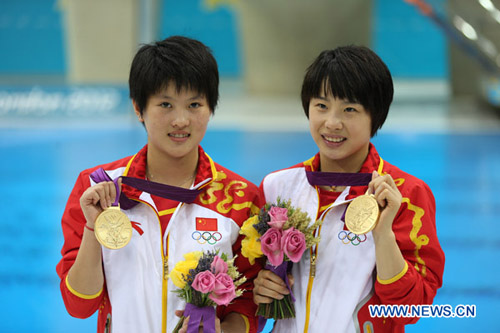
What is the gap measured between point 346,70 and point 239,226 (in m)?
0.74

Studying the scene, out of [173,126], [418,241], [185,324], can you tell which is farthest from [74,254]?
[418,241]

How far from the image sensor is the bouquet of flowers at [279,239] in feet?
8.23

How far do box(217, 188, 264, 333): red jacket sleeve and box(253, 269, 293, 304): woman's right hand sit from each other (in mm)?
70

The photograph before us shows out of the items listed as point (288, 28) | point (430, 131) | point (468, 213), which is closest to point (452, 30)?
point (430, 131)

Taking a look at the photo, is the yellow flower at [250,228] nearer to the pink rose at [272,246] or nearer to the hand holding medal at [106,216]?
the pink rose at [272,246]

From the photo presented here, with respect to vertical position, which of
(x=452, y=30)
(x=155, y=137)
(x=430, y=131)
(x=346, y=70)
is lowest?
(x=155, y=137)

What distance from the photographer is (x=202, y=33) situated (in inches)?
1201

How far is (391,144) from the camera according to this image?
12.1 m

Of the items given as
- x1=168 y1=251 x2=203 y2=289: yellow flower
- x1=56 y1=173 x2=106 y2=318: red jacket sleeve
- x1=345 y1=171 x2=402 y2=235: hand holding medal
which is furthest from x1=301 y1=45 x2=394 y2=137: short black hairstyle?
x1=56 y1=173 x2=106 y2=318: red jacket sleeve

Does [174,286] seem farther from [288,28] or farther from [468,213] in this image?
[288,28]

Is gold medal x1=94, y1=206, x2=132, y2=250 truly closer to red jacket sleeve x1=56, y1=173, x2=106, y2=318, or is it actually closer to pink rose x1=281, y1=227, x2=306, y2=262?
red jacket sleeve x1=56, y1=173, x2=106, y2=318

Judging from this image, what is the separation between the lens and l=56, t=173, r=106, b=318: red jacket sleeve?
2514 mm

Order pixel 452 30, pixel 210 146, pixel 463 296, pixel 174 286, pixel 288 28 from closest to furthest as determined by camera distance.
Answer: pixel 174 286 < pixel 463 296 < pixel 210 146 < pixel 452 30 < pixel 288 28

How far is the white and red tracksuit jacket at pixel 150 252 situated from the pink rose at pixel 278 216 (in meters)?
0.18
